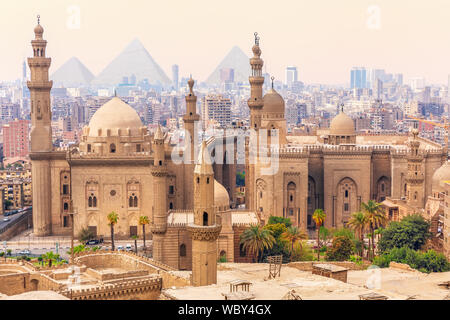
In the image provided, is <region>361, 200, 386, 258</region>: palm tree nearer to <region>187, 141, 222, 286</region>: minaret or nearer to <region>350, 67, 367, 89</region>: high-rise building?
<region>187, 141, 222, 286</region>: minaret

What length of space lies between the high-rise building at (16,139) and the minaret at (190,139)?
153 feet

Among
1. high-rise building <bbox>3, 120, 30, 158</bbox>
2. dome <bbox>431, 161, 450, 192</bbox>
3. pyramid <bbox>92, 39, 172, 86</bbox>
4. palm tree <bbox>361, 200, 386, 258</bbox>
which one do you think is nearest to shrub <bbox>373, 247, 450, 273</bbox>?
palm tree <bbox>361, 200, 386, 258</bbox>

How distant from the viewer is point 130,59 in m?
65.8

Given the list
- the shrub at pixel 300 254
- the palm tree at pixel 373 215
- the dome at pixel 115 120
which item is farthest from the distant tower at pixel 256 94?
the shrub at pixel 300 254

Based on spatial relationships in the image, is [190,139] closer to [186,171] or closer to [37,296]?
[186,171]

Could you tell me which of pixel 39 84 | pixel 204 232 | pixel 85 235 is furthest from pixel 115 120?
pixel 204 232

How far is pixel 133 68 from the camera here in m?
72.8

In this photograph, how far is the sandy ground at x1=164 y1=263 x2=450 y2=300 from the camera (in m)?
19.4

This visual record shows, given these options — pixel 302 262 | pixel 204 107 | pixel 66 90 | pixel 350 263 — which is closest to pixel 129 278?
pixel 302 262

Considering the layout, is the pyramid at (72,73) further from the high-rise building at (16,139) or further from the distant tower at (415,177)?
the distant tower at (415,177)

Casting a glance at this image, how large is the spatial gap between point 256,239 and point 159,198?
426cm

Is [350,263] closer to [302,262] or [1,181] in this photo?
[302,262]
